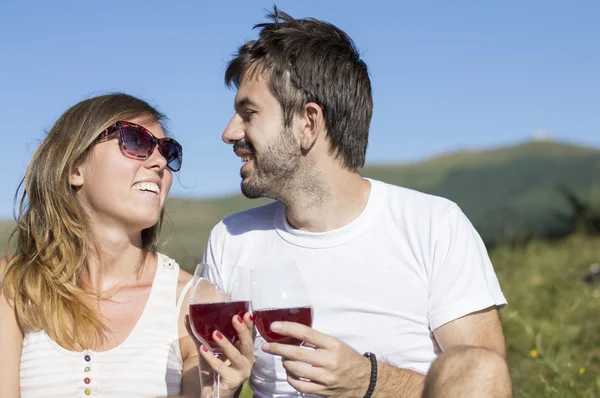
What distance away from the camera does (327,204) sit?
11.0 ft

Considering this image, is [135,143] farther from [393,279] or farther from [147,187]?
[393,279]

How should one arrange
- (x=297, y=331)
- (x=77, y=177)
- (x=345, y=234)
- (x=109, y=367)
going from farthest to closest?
1. (x=77, y=177)
2. (x=345, y=234)
3. (x=109, y=367)
4. (x=297, y=331)

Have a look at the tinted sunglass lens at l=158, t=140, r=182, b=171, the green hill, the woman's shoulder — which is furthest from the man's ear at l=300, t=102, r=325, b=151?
the green hill

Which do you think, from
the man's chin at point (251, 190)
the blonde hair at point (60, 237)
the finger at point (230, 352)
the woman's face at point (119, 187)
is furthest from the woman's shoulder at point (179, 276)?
the finger at point (230, 352)

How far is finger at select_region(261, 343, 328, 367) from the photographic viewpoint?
2354 millimetres

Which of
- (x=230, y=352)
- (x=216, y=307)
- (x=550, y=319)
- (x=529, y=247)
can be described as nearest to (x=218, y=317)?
(x=216, y=307)

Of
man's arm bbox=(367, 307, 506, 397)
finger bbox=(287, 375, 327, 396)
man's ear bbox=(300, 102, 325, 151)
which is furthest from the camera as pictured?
man's ear bbox=(300, 102, 325, 151)

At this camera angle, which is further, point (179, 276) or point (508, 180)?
point (508, 180)

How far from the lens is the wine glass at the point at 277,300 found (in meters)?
2.42

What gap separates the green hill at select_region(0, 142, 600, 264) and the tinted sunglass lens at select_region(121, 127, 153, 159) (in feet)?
24.7

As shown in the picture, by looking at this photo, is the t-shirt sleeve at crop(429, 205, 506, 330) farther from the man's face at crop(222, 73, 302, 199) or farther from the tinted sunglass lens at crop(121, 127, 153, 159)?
the tinted sunglass lens at crop(121, 127, 153, 159)

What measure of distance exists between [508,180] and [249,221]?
8982 mm

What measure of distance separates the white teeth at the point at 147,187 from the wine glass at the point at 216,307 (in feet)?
2.90

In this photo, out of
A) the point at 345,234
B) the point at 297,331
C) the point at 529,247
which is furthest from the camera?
the point at 529,247
